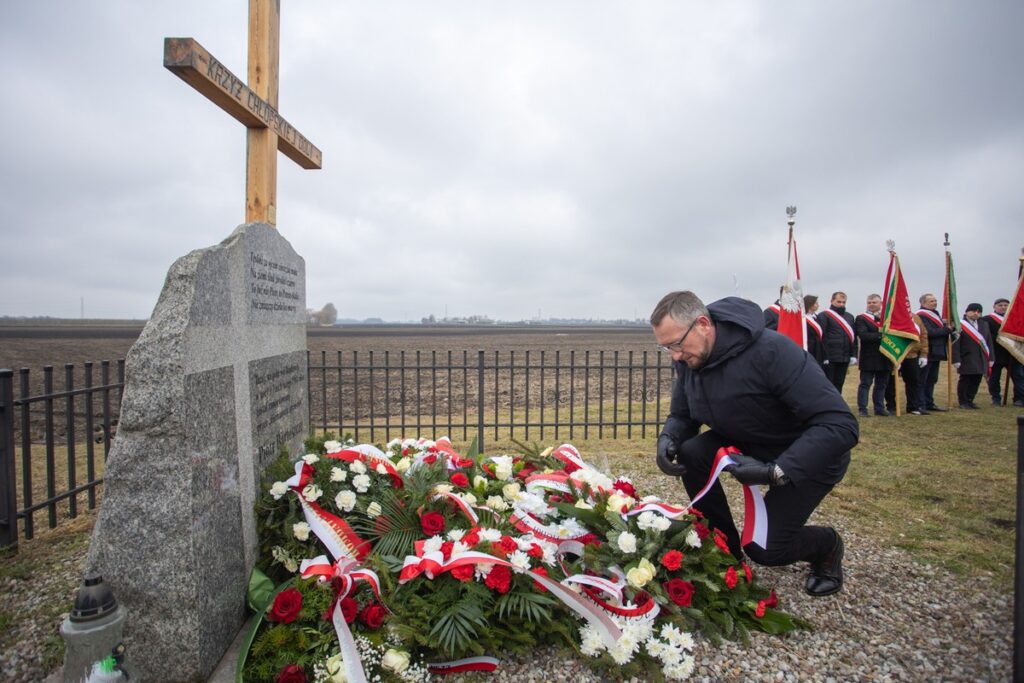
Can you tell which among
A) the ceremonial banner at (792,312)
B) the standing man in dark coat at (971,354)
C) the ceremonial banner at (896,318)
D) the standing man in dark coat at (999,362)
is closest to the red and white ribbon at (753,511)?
the ceremonial banner at (792,312)

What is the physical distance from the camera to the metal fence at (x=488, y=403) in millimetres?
7980

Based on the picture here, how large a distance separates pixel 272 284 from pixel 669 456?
2777mm

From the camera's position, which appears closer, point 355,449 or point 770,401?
point 770,401

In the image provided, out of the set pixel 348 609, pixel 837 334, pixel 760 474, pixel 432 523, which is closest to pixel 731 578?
pixel 760 474

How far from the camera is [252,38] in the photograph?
4.16 metres

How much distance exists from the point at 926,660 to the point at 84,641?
3.60 metres

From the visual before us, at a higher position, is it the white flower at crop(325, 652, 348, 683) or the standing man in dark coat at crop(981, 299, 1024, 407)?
the standing man in dark coat at crop(981, 299, 1024, 407)

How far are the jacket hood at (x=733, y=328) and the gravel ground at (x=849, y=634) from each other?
149 cm

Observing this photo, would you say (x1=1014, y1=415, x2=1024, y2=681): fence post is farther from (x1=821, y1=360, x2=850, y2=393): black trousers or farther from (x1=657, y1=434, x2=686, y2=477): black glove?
(x1=821, y1=360, x2=850, y2=393): black trousers

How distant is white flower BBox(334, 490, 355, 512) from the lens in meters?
3.40

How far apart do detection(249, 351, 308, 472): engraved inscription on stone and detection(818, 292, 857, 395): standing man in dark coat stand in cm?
891

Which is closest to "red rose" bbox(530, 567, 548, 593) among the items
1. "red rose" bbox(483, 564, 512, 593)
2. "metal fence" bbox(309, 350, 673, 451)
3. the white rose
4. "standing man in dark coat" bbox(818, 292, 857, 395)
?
"red rose" bbox(483, 564, 512, 593)

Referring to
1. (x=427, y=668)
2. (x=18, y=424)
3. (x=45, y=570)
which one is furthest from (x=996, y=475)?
(x=18, y=424)

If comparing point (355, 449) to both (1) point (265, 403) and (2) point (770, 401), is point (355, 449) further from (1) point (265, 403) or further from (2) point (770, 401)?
(2) point (770, 401)
